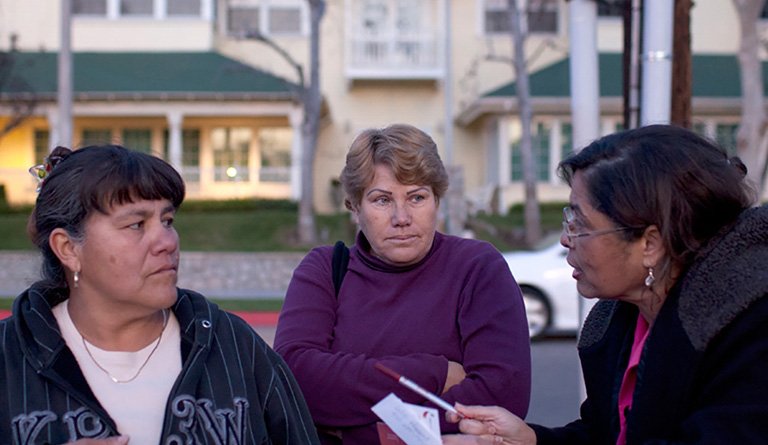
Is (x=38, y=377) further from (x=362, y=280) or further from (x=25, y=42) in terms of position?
(x=25, y=42)

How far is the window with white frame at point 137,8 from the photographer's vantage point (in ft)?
88.8

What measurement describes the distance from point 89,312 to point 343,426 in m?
0.86

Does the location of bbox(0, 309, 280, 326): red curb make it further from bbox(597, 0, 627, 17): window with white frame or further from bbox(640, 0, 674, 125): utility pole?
bbox(640, 0, 674, 125): utility pole

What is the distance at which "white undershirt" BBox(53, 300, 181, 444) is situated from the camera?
2.59 metres

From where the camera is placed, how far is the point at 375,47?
2698 cm

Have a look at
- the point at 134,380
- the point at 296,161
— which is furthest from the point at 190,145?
the point at 134,380

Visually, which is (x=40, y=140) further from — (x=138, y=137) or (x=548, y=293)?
(x=548, y=293)

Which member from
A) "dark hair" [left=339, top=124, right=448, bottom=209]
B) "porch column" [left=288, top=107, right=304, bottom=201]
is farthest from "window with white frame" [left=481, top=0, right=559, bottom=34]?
"dark hair" [left=339, top=124, right=448, bottom=209]

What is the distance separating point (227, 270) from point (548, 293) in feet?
30.1

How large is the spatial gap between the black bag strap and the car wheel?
31.0 feet

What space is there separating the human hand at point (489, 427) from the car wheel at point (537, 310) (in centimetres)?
986

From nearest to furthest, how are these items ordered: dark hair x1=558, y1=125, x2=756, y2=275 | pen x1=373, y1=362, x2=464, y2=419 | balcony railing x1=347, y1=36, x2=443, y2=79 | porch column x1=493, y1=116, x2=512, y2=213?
dark hair x1=558, y1=125, x2=756, y2=275 < pen x1=373, y1=362, x2=464, y2=419 < porch column x1=493, y1=116, x2=512, y2=213 < balcony railing x1=347, y1=36, x2=443, y2=79

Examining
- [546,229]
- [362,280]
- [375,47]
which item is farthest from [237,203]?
[362,280]

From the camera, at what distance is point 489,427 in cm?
264
